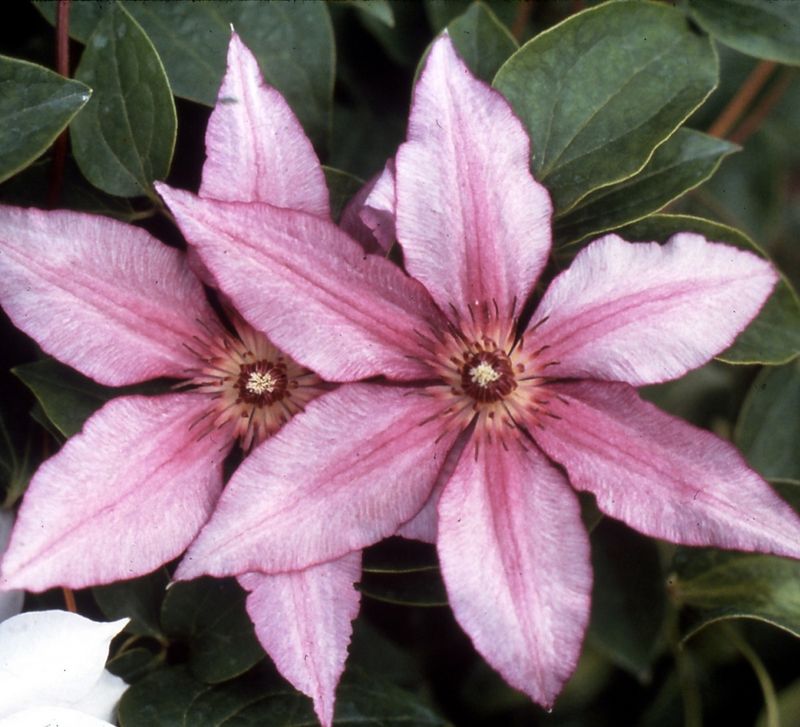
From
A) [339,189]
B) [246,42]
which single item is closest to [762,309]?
[339,189]

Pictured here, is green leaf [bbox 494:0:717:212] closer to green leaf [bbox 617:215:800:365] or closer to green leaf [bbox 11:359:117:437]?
green leaf [bbox 617:215:800:365]

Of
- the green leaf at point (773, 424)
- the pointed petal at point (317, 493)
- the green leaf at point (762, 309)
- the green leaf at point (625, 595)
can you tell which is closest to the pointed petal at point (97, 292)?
the pointed petal at point (317, 493)

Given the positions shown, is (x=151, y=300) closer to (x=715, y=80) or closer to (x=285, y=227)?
(x=285, y=227)

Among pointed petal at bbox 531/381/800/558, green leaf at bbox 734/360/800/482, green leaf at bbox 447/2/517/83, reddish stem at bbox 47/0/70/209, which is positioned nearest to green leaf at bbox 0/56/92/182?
reddish stem at bbox 47/0/70/209

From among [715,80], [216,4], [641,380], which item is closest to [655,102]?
[715,80]

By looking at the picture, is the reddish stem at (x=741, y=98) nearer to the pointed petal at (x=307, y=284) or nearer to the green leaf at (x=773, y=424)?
the green leaf at (x=773, y=424)
